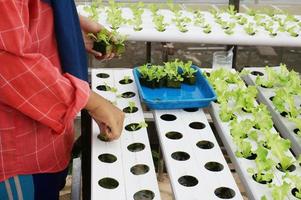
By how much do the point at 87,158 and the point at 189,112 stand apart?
34 centimetres

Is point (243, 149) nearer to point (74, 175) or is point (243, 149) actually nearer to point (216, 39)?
point (74, 175)

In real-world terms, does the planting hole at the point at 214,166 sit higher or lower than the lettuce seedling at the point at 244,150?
lower

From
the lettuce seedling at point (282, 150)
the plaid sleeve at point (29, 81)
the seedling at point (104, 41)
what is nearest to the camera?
the plaid sleeve at point (29, 81)

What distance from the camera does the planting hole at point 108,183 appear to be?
3.33 ft

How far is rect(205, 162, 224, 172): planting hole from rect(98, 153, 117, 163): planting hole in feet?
0.79

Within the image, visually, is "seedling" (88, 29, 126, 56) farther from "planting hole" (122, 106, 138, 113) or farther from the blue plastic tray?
"planting hole" (122, 106, 138, 113)

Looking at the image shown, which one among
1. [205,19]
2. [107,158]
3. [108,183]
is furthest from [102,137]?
[205,19]

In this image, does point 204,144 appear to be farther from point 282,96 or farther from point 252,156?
point 282,96

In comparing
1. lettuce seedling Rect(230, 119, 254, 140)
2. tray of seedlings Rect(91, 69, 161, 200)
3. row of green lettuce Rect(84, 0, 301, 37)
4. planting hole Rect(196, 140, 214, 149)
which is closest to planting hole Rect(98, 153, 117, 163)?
tray of seedlings Rect(91, 69, 161, 200)

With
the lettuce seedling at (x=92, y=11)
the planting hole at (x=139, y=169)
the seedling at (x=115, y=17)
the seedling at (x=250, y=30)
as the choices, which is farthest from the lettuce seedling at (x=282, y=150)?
the lettuce seedling at (x=92, y=11)

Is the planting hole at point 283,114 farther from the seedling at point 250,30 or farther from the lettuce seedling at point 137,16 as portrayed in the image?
the lettuce seedling at point 137,16

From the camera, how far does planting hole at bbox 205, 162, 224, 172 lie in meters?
1.07

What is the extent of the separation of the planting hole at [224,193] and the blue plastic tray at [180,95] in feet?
1.22

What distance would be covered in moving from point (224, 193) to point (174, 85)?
1.73ft
